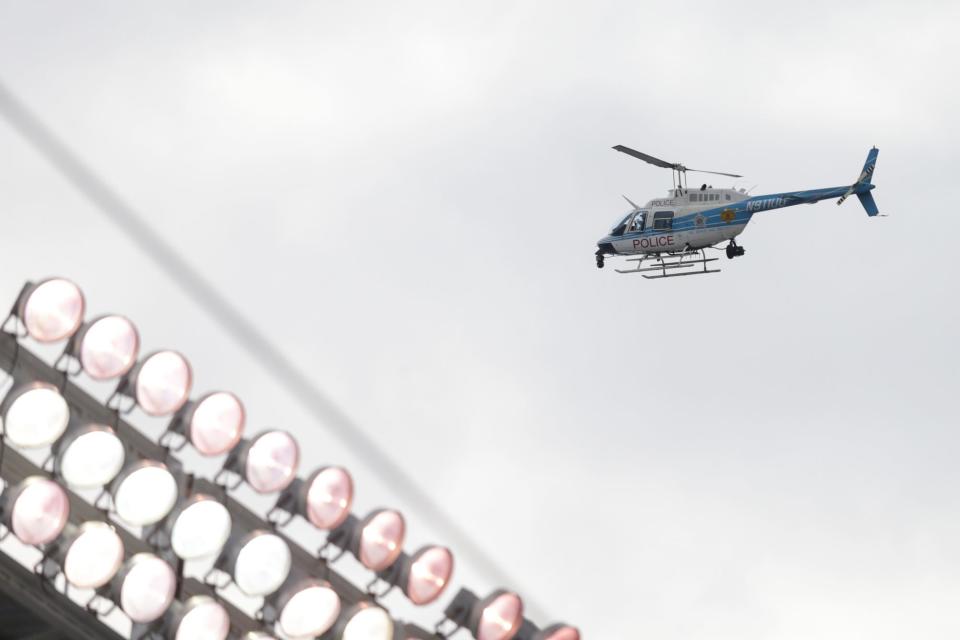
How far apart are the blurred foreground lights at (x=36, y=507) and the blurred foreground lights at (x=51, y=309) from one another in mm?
850

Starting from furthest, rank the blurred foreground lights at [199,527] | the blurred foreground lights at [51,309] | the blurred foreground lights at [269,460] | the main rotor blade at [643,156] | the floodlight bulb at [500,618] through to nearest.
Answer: the main rotor blade at [643,156] < the floodlight bulb at [500,618] < the blurred foreground lights at [269,460] < the blurred foreground lights at [199,527] < the blurred foreground lights at [51,309]

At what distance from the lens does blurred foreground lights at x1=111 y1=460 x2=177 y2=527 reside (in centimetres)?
839

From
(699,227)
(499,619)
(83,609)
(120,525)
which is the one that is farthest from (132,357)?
(699,227)

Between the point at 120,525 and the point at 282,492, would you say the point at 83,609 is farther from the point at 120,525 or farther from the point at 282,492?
the point at 282,492

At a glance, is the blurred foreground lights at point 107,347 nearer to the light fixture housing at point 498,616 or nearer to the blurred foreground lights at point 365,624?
the blurred foreground lights at point 365,624

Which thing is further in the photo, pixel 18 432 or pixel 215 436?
pixel 215 436

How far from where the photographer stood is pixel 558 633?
977 centimetres

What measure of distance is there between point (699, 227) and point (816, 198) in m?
4.48

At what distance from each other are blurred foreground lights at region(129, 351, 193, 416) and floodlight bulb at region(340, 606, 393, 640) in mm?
1623

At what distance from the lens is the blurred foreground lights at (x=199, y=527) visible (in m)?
8.53

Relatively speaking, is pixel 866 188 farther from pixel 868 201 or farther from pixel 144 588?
pixel 144 588

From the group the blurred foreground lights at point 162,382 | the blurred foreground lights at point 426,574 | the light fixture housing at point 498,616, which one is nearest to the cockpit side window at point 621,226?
the light fixture housing at point 498,616

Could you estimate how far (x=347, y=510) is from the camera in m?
9.22

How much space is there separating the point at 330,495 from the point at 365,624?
787 millimetres
